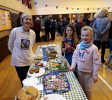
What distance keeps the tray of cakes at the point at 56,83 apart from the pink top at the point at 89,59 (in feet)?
1.07

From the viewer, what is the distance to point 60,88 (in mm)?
1084

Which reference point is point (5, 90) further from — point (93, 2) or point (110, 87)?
point (93, 2)

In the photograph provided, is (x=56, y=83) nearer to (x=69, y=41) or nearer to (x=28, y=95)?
(x=28, y=95)

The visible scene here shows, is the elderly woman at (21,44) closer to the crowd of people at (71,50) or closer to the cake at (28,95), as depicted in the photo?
the crowd of people at (71,50)

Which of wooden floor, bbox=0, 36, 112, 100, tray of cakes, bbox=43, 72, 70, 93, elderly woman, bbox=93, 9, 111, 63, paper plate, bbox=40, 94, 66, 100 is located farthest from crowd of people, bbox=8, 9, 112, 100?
elderly woman, bbox=93, 9, 111, 63

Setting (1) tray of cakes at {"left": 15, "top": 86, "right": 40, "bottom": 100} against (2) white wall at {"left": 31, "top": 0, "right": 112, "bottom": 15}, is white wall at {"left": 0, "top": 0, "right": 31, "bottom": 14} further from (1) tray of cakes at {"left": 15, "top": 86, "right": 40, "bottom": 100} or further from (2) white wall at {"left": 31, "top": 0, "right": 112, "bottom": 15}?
(2) white wall at {"left": 31, "top": 0, "right": 112, "bottom": 15}

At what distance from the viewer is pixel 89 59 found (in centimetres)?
134

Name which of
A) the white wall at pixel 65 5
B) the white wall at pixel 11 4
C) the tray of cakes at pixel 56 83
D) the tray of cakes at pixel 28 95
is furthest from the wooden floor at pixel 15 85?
the white wall at pixel 65 5

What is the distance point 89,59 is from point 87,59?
26 millimetres

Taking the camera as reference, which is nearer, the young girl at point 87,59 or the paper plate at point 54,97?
the paper plate at point 54,97

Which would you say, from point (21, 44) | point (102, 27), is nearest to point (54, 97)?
point (21, 44)

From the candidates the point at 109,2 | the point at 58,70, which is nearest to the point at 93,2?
the point at 109,2

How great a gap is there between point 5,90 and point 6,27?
2972mm

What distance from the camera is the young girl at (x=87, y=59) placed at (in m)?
1.30
